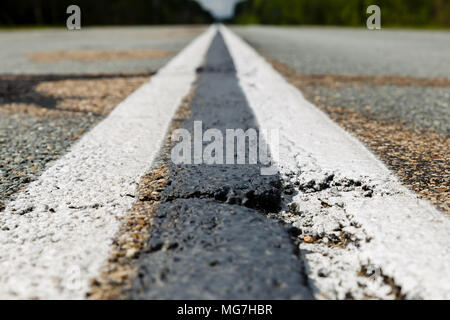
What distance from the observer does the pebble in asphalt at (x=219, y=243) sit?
78 cm

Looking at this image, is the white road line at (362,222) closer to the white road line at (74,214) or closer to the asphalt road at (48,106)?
the white road line at (74,214)

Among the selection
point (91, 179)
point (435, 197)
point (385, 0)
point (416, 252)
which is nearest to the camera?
point (416, 252)

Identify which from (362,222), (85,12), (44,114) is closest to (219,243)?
(362,222)

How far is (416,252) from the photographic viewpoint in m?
0.88

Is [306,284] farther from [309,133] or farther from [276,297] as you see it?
[309,133]

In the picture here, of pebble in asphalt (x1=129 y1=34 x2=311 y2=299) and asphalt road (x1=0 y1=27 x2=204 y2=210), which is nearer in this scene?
pebble in asphalt (x1=129 y1=34 x2=311 y2=299)

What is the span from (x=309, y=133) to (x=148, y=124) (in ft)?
2.52

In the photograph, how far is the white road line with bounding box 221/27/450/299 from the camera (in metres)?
0.82

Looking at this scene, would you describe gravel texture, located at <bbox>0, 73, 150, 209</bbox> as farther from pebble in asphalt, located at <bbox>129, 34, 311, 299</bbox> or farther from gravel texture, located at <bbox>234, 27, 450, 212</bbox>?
gravel texture, located at <bbox>234, 27, 450, 212</bbox>
